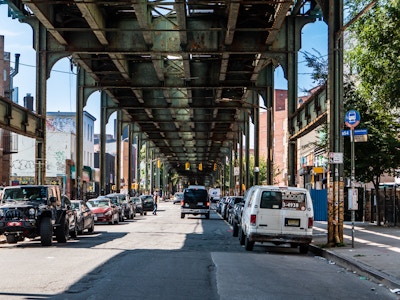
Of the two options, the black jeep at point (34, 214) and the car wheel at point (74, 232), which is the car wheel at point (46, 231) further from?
the car wheel at point (74, 232)

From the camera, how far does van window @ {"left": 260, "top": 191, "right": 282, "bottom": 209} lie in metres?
19.3

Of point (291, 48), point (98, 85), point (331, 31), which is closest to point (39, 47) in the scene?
point (98, 85)

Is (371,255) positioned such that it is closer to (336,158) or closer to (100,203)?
(336,158)

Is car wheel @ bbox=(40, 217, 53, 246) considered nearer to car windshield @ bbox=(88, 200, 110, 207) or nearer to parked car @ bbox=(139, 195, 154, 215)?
car windshield @ bbox=(88, 200, 110, 207)

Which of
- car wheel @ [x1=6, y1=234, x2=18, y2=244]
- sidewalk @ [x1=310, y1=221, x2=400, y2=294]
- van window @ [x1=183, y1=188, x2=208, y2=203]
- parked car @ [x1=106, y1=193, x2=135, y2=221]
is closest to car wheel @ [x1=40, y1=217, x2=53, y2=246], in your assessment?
car wheel @ [x1=6, y1=234, x2=18, y2=244]

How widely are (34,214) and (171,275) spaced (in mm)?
9273

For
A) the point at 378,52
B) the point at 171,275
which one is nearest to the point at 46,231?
the point at 171,275

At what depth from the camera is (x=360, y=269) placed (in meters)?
14.3

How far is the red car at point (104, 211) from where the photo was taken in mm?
36312

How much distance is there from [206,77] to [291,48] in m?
8.77

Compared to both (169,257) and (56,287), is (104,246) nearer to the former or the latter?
(169,257)

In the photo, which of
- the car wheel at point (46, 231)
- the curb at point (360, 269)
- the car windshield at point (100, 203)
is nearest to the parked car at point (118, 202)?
the car windshield at point (100, 203)

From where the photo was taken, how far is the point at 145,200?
61.6 meters

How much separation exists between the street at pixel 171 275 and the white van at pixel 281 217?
0.55 m
